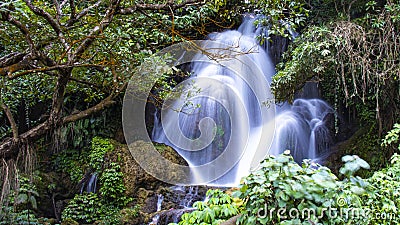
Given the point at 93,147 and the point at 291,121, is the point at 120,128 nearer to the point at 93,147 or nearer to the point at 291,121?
the point at 93,147

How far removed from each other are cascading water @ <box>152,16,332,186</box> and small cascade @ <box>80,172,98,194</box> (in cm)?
171

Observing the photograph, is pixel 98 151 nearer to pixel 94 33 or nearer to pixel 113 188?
pixel 113 188

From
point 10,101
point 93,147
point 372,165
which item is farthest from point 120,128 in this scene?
point 372,165

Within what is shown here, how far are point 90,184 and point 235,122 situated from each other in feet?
11.2

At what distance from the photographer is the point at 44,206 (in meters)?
6.27

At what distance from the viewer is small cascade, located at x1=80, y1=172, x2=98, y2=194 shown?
6.48 metres

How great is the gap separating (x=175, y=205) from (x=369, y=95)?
4.47 metres

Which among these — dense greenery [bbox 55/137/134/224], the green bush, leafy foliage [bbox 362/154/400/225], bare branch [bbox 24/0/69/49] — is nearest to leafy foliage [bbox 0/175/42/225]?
the green bush

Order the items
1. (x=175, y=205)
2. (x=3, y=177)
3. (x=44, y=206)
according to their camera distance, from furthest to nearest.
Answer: (x=44, y=206) < (x=175, y=205) < (x=3, y=177)

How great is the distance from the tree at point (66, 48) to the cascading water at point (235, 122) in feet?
8.12

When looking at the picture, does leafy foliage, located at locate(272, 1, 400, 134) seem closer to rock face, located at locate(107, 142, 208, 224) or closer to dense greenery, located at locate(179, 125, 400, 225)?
rock face, located at locate(107, 142, 208, 224)

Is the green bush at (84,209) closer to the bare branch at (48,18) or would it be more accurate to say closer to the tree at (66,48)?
the tree at (66,48)

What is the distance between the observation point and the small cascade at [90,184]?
6480 mm

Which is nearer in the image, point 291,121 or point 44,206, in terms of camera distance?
point 44,206
